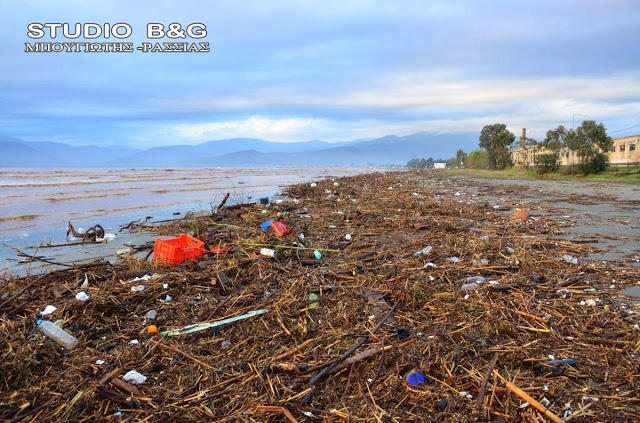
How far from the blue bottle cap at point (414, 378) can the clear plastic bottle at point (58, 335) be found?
254 centimetres

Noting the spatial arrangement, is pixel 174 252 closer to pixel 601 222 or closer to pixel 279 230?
pixel 279 230

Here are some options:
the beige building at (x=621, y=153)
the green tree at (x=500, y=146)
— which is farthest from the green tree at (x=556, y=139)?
the green tree at (x=500, y=146)

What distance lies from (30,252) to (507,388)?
7866 millimetres

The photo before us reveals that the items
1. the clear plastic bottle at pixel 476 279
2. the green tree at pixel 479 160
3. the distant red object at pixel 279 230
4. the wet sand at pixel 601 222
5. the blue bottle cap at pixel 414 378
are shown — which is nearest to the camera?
the blue bottle cap at pixel 414 378

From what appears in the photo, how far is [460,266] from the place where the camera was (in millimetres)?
4777

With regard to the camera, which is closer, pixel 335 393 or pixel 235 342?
pixel 335 393

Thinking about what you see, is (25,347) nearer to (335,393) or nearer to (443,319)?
(335,393)

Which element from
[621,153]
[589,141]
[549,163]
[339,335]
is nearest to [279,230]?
[339,335]

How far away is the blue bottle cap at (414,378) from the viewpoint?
2.50 metres

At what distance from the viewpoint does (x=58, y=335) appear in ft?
9.91

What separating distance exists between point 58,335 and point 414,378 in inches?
107

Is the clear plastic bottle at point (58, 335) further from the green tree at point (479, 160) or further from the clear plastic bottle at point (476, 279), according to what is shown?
the green tree at point (479, 160)

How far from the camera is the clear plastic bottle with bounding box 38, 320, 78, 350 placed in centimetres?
298

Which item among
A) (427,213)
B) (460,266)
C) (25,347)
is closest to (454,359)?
(460,266)
